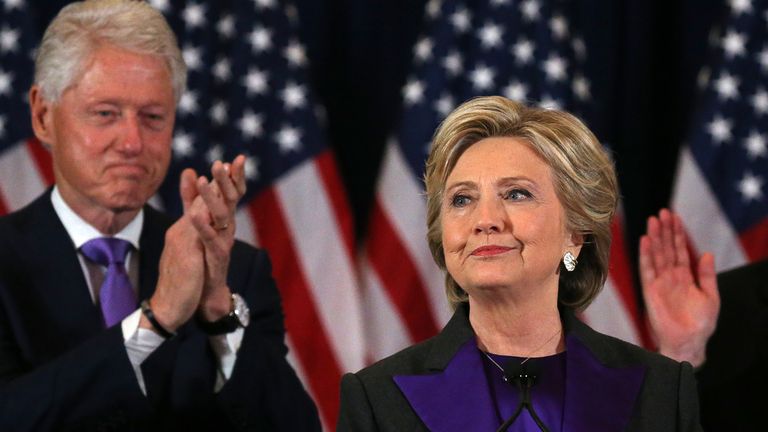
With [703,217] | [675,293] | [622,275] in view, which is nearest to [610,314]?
[622,275]

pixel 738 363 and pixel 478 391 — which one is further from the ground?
pixel 478 391

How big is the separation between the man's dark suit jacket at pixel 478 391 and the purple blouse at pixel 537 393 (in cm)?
3

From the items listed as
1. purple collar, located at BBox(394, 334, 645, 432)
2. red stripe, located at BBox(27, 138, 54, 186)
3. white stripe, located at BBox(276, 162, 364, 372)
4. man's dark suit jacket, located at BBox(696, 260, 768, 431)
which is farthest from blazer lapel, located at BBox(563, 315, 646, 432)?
red stripe, located at BBox(27, 138, 54, 186)

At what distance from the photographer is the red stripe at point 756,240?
14.4 ft

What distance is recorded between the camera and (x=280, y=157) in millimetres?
4281

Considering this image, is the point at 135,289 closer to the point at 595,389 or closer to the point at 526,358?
the point at 526,358

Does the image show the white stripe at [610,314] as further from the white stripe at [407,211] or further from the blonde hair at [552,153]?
the blonde hair at [552,153]

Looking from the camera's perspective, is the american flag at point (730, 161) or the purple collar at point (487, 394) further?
the american flag at point (730, 161)

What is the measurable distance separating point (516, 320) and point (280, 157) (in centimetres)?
213

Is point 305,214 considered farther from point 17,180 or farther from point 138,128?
point 138,128

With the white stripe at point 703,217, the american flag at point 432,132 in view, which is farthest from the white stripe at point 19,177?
the white stripe at point 703,217

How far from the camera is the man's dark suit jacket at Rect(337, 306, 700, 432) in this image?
216 cm

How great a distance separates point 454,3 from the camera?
4379 mm

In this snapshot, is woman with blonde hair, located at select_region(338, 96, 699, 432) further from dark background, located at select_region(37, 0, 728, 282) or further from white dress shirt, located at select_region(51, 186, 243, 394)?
dark background, located at select_region(37, 0, 728, 282)
